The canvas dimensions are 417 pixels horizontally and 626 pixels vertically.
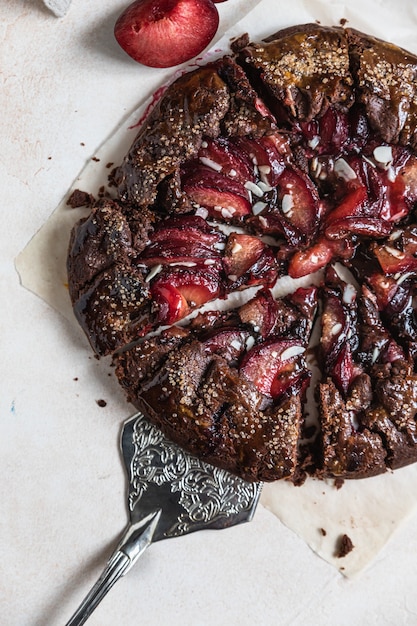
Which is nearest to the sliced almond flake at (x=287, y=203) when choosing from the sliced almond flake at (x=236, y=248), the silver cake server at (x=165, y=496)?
the sliced almond flake at (x=236, y=248)

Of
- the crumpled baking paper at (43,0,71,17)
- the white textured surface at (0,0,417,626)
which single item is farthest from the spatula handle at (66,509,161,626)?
the crumpled baking paper at (43,0,71,17)

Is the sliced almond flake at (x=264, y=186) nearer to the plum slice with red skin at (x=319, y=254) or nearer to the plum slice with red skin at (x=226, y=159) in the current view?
the plum slice with red skin at (x=226, y=159)

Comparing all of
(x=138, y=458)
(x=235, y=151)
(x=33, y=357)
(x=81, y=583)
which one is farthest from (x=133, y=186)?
(x=81, y=583)

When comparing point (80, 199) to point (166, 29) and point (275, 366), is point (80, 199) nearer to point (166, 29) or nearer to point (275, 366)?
point (166, 29)

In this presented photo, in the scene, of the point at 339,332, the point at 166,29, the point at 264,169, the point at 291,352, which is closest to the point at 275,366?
the point at 291,352

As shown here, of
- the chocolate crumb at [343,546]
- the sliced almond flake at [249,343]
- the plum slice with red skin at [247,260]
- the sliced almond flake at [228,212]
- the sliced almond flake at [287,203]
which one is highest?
the sliced almond flake at [287,203]
